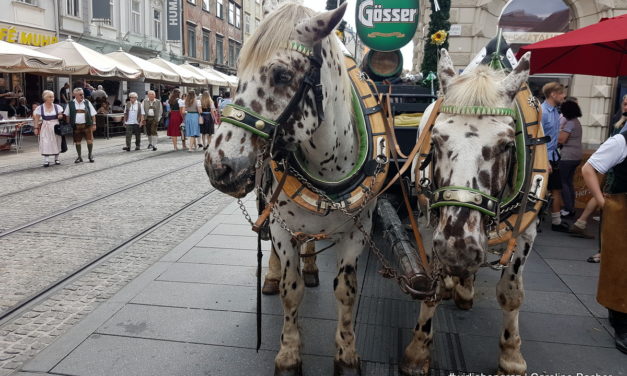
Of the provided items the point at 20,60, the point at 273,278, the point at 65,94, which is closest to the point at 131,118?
the point at 20,60

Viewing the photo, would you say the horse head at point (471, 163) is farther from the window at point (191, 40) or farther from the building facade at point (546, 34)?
the window at point (191, 40)

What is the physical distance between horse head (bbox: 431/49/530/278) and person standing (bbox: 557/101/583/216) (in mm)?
5763

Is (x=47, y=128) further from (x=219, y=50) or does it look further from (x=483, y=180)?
(x=219, y=50)

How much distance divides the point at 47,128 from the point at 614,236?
11737mm

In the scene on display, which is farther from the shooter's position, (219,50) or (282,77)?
(219,50)

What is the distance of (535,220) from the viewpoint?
9.80 ft

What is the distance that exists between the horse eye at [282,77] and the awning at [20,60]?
471 inches

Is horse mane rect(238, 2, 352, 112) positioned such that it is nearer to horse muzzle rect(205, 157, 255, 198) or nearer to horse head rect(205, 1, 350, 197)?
horse head rect(205, 1, 350, 197)

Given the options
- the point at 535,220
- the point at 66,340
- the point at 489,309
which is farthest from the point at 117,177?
the point at 535,220

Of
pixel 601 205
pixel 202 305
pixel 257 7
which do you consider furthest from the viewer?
pixel 257 7

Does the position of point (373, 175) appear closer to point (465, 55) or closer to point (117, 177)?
point (117, 177)

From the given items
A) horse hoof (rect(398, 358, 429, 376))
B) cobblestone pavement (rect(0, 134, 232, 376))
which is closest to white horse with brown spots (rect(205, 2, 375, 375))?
horse hoof (rect(398, 358, 429, 376))

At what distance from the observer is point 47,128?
11.2 meters

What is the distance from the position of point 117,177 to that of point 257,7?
1792 inches
